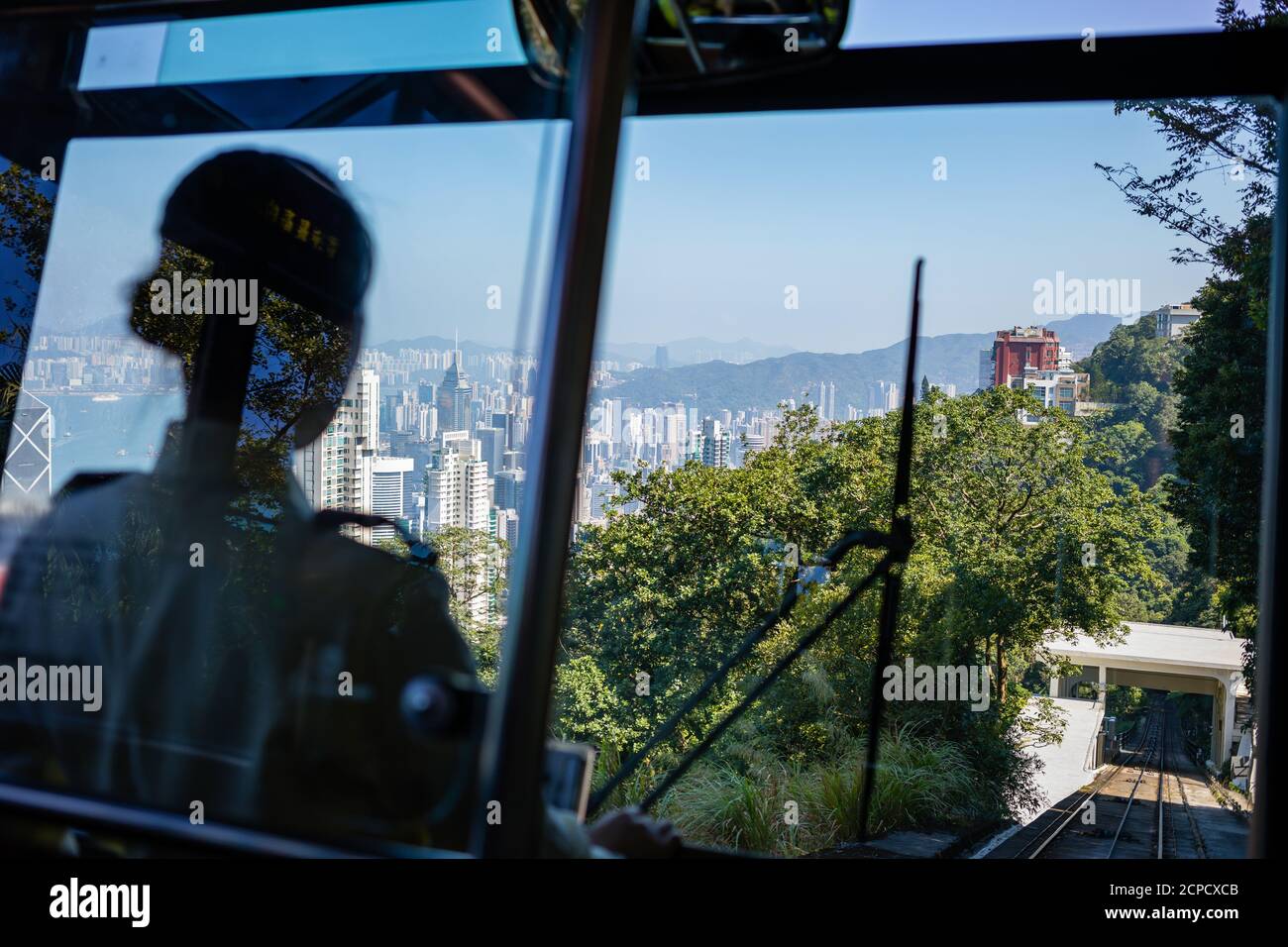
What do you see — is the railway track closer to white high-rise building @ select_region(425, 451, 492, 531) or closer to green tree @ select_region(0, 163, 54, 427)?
white high-rise building @ select_region(425, 451, 492, 531)

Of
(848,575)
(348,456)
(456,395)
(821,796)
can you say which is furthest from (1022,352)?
(348,456)

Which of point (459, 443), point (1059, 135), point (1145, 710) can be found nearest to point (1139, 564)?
point (1145, 710)

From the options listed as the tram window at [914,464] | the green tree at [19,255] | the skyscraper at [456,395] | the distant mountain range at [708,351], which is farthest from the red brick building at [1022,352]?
the green tree at [19,255]

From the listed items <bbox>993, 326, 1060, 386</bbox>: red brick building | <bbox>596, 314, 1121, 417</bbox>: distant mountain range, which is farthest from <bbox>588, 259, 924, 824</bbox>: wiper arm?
<bbox>993, 326, 1060, 386</bbox>: red brick building

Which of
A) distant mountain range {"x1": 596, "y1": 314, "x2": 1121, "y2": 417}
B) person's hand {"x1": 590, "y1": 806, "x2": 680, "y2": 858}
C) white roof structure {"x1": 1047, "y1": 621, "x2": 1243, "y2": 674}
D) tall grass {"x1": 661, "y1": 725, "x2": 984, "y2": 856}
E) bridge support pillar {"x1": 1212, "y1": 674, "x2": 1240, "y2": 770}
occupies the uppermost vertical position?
distant mountain range {"x1": 596, "y1": 314, "x2": 1121, "y2": 417}

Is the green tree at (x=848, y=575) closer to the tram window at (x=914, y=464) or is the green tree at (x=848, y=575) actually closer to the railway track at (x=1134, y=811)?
the tram window at (x=914, y=464)
